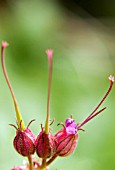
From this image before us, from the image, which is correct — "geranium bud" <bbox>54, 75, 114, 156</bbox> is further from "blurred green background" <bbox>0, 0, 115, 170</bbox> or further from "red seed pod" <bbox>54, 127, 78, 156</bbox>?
"blurred green background" <bbox>0, 0, 115, 170</bbox>

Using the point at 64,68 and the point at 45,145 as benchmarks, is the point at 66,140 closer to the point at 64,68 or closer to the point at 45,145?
the point at 45,145

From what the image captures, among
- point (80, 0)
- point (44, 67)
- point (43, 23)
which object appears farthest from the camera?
point (80, 0)

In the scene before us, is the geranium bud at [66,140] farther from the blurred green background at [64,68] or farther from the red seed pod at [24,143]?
the blurred green background at [64,68]

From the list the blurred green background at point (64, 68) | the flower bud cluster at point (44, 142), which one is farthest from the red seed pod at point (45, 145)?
the blurred green background at point (64, 68)

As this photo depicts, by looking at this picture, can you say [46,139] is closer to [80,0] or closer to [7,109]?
[7,109]

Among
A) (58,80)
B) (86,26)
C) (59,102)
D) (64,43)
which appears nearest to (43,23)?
(64,43)

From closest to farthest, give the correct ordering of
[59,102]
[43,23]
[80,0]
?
[59,102]
[43,23]
[80,0]
